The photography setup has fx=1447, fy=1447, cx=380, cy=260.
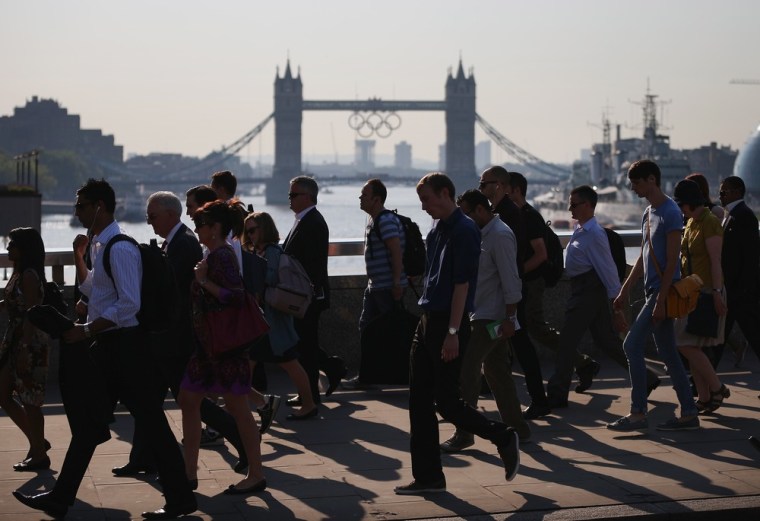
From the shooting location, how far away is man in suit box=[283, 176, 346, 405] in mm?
6891

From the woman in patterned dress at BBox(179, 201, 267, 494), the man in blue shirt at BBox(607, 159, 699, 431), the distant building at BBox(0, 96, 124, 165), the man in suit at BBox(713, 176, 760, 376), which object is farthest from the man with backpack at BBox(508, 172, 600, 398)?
the distant building at BBox(0, 96, 124, 165)

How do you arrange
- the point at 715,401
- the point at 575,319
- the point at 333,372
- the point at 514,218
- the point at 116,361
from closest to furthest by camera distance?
the point at 116,361
the point at 514,218
the point at 715,401
the point at 575,319
the point at 333,372

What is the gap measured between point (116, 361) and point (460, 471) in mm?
1482

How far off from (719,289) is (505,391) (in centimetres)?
129

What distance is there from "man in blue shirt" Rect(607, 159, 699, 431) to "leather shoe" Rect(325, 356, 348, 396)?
1.54 meters

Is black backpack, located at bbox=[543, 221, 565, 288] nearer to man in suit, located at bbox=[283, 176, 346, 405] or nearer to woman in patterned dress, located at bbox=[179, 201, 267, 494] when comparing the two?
man in suit, located at bbox=[283, 176, 346, 405]

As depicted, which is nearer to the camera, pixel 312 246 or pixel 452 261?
pixel 452 261

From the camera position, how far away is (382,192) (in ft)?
23.8

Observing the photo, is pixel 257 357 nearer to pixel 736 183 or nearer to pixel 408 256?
pixel 408 256

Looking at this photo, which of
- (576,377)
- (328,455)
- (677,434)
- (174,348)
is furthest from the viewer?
(576,377)

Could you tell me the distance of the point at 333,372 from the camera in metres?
7.34

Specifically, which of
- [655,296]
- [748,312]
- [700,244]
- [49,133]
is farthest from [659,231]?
[49,133]

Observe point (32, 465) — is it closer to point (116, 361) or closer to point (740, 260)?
point (116, 361)

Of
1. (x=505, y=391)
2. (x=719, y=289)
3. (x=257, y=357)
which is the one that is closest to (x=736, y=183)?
(x=719, y=289)
